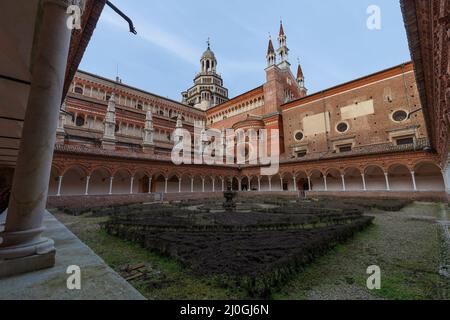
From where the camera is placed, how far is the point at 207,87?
50.0m

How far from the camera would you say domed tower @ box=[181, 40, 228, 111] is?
162 ft

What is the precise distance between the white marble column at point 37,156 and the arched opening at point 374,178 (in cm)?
2421

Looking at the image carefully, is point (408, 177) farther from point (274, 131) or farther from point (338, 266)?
point (338, 266)

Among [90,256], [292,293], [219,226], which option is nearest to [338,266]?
[292,293]

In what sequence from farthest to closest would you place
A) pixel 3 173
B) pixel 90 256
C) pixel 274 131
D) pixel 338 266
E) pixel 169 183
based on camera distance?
1. pixel 274 131
2. pixel 169 183
3. pixel 3 173
4. pixel 338 266
5. pixel 90 256

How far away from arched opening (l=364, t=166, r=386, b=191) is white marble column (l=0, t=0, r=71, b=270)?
24.2m

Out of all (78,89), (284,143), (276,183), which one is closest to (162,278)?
(276,183)

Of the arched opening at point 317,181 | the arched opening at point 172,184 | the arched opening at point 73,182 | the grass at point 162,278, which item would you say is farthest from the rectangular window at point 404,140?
the arched opening at point 73,182

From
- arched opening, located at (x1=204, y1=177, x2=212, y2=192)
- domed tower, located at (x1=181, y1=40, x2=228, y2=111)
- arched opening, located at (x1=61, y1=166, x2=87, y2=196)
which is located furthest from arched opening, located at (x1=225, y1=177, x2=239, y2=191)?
domed tower, located at (x1=181, y1=40, x2=228, y2=111)

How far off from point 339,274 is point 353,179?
76.1ft

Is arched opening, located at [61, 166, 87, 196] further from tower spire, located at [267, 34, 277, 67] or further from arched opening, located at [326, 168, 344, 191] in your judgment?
tower spire, located at [267, 34, 277, 67]

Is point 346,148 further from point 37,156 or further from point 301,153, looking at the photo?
point 37,156

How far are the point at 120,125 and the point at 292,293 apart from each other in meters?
30.6
